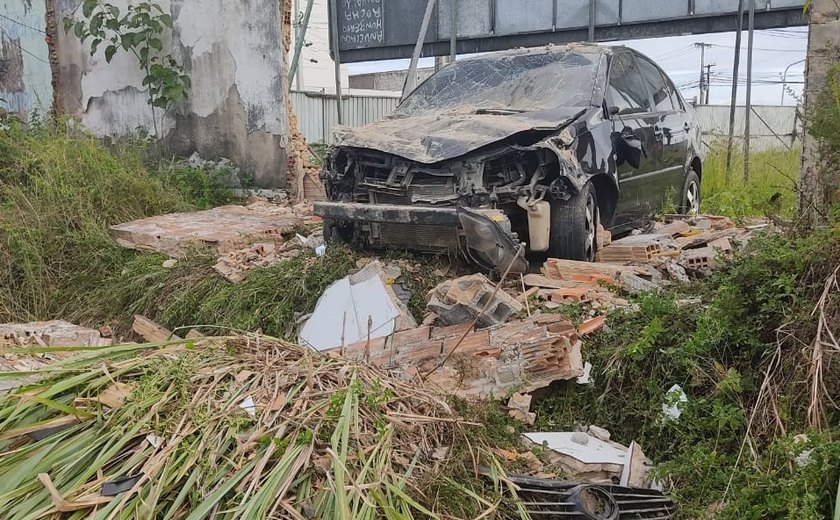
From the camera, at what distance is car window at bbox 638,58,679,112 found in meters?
7.35

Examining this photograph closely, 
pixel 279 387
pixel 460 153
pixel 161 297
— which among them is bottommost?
pixel 161 297

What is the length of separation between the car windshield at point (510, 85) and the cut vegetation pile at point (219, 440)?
3.53 m

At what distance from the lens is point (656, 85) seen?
754 centimetres

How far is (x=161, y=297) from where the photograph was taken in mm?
6465

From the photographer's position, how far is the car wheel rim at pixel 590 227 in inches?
227

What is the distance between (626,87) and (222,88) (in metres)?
5.32

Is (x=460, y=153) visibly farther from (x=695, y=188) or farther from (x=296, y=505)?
(x=695, y=188)

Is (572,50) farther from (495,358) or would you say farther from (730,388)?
(730,388)

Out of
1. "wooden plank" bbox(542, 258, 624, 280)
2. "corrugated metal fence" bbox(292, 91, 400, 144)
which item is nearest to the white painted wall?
"corrugated metal fence" bbox(292, 91, 400, 144)

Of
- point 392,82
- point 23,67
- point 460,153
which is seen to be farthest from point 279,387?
point 392,82

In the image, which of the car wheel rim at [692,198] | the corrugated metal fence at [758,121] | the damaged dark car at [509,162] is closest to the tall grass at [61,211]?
the damaged dark car at [509,162]

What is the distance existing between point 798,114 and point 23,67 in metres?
10.6

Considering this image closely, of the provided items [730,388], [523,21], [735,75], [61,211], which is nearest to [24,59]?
[61,211]

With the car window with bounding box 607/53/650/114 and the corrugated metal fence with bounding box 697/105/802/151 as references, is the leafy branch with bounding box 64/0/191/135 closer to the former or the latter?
the car window with bounding box 607/53/650/114
